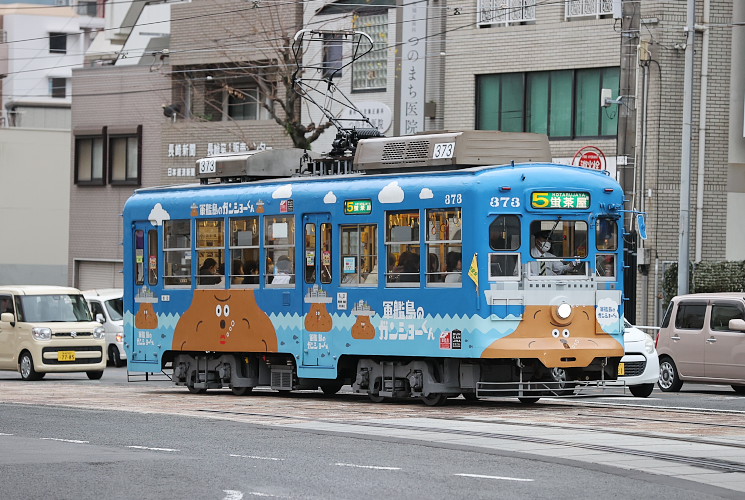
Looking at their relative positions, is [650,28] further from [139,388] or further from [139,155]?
[139,155]

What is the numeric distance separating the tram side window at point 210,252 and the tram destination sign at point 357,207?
2.82m

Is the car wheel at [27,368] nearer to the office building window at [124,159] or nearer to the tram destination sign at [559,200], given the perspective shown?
the tram destination sign at [559,200]

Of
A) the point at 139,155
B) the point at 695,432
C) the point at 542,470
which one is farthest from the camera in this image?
the point at 139,155

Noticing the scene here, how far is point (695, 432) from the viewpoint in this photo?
16.0 meters

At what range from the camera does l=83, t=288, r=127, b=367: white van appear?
3666 centimetres

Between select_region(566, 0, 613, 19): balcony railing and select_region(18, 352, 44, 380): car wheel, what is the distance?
14.7m

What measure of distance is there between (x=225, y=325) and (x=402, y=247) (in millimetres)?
4028

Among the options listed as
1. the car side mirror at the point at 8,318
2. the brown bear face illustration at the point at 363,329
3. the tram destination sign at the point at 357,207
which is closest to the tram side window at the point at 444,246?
the tram destination sign at the point at 357,207

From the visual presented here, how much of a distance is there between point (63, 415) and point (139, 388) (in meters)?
6.96

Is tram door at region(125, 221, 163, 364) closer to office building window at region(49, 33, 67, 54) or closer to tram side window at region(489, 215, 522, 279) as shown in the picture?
tram side window at region(489, 215, 522, 279)

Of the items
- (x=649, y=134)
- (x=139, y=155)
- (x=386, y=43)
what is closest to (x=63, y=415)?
(x=649, y=134)

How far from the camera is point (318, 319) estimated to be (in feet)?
70.1

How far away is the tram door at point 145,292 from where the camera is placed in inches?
958

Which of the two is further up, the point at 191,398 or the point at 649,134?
the point at 649,134
